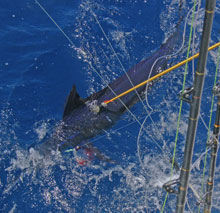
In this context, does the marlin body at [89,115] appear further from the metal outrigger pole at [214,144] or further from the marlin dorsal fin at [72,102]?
the metal outrigger pole at [214,144]

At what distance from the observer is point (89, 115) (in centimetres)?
734

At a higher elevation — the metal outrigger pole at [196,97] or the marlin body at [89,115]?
the metal outrigger pole at [196,97]

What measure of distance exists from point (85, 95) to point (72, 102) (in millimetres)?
998

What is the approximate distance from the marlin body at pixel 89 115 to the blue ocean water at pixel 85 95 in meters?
0.20

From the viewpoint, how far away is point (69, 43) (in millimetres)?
9211

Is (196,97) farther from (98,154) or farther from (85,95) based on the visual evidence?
(85,95)

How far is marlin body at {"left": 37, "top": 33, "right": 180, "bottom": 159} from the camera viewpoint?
7.25 metres

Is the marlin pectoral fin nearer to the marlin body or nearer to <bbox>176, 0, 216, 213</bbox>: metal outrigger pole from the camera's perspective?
the marlin body

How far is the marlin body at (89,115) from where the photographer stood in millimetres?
7246

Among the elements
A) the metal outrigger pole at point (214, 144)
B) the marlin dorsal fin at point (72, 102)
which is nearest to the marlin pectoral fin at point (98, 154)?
the marlin dorsal fin at point (72, 102)

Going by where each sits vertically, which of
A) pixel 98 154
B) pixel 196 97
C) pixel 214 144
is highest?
pixel 196 97

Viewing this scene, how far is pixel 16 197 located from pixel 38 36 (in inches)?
177

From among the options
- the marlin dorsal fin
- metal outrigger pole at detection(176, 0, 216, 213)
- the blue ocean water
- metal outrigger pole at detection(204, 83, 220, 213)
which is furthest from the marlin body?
metal outrigger pole at detection(176, 0, 216, 213)

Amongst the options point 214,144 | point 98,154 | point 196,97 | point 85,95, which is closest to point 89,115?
point 98,154
